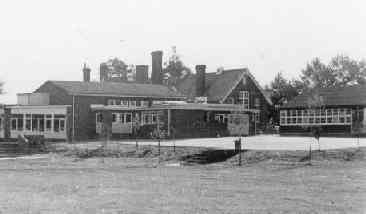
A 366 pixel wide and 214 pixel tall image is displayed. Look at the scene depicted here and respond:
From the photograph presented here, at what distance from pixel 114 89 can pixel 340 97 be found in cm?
1845

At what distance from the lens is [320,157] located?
2572 centimetres

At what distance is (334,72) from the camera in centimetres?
8444

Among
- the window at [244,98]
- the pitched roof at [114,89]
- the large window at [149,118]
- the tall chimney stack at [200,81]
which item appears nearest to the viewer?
the large window at [149,118]

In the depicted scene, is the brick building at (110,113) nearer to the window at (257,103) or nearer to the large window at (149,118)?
the large window at (149,118)

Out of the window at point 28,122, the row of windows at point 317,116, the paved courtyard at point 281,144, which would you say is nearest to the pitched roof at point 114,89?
the window at point 28,122

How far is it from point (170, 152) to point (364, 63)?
5809cm

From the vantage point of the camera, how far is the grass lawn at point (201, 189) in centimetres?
1316

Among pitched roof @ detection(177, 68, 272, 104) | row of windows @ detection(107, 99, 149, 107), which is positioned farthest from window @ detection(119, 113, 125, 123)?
pitched roof @ detection(177, 68, 272, 104)

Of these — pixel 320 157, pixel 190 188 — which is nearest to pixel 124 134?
pixel 320 157

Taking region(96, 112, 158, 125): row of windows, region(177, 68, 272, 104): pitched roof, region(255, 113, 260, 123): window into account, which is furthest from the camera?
region(255, 113, 260, 123): window

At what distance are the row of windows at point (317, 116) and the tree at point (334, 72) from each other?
94.8 feet

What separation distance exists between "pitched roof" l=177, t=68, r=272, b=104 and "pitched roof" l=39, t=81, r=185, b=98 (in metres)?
3.09

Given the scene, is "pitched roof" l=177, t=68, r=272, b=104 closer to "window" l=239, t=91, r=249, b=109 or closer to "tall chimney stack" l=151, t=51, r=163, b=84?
"window" l=239, t=91, r=249, b=109

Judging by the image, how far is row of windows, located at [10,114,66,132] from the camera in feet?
160
